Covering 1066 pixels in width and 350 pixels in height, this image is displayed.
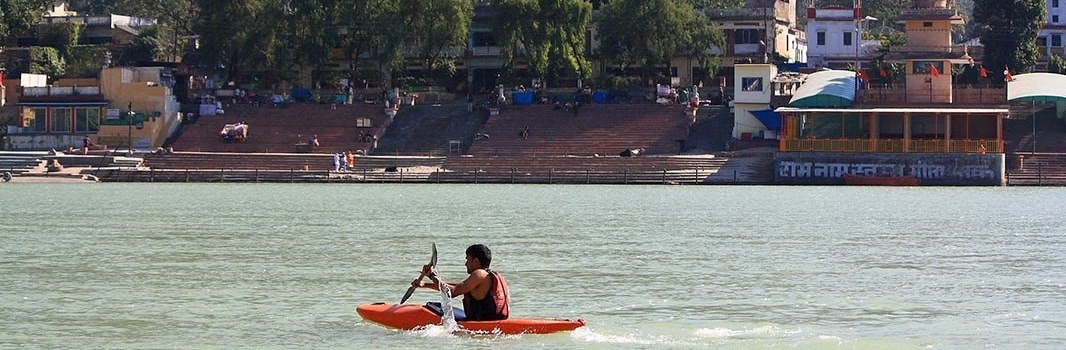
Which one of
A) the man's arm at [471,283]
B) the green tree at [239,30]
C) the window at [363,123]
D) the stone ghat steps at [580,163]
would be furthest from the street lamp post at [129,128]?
the man's arm at [471,283]

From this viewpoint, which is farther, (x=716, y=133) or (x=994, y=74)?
(x=994, y=74)

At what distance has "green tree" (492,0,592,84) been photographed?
81.5m

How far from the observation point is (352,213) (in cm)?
4922

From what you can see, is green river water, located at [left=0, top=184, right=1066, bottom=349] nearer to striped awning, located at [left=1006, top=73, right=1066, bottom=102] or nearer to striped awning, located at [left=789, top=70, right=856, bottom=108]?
striped awning, located at [left=1006, top=73, right=1066, bottom=102]

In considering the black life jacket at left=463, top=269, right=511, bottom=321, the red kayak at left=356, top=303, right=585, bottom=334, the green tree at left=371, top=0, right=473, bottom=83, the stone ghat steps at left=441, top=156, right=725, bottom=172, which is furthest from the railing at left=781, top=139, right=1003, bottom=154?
the black life jacket at left=463, top=269, right=511, bottom=321

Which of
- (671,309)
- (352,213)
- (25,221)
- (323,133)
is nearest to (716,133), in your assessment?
(323,133)

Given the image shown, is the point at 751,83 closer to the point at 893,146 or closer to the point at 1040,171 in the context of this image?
the point at 893,146

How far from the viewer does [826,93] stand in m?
69.9

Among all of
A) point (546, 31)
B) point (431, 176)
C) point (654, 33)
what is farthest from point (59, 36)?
point (431, 176)

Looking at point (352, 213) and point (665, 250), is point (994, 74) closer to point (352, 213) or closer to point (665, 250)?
point (352, 213)

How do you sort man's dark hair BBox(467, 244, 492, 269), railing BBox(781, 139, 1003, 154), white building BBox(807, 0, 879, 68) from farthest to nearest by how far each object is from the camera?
white building BBox(807, 0, 879, 68) → railing BBox(781, 139, 1003, 154) → man's dark hair BBox(467, 244, 492, 269)

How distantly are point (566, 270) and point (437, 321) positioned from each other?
8.21 m

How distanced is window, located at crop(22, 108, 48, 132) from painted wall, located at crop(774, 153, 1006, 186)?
32.2m

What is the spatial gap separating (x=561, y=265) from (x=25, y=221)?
57.3 feet
